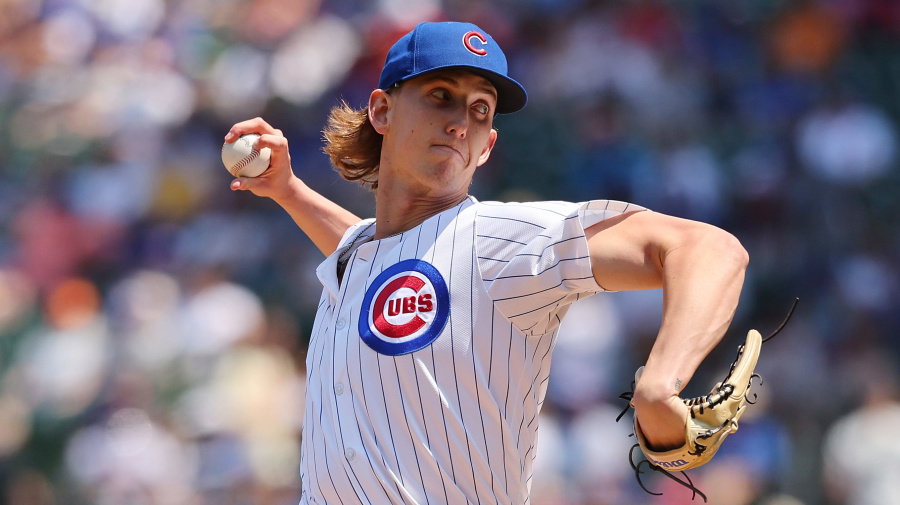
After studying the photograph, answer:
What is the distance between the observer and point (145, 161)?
687cm

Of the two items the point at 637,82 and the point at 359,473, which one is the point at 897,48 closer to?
the point at 637,82

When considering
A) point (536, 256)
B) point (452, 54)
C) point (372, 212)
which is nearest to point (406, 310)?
point (536, 256)

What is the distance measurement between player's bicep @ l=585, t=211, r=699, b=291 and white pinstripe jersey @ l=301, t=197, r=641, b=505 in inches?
3.5

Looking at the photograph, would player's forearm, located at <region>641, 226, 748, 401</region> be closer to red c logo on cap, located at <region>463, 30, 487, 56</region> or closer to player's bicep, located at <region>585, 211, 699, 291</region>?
player's bicep, located at <region>585, 211, 699, 291</region>

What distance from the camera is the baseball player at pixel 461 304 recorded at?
1559 mm

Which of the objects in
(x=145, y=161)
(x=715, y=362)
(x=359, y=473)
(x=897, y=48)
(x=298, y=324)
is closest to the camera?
(x=359, y=473)

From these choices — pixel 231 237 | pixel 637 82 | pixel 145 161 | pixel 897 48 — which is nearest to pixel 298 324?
pixel 231 237

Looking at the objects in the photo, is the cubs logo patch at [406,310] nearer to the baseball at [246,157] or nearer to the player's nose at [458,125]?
the player's nose at [458,125]

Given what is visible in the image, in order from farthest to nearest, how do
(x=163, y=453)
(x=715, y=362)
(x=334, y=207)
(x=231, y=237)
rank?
1. (x=231, y=237)
2. (x=163, y=453)
3. (x=715, y=362)
4. (x=334, y=207)

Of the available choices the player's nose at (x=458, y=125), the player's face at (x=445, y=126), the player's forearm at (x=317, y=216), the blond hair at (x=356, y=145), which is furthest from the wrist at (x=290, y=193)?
the player's nose at (x=458, y=125)

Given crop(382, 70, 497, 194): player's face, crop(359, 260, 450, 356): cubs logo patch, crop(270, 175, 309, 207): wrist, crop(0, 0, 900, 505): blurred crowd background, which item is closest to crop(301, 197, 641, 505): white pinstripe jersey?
crop(359, 260, 450, 356): cubs logo patch

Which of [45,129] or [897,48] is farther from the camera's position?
[45,129]

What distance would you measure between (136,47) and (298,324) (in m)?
3.22

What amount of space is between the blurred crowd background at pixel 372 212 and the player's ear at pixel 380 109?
253 centimetres
